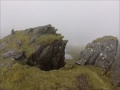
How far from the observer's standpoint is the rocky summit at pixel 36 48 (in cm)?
8362

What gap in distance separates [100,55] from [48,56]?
51.1ft

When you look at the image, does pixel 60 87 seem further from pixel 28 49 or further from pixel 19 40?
pixel 19 40

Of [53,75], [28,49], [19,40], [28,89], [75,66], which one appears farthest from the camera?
[19,40]

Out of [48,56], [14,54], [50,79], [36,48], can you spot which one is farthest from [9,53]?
[50,79]

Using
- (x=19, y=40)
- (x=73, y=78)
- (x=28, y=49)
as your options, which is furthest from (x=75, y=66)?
(x=19, y=40)

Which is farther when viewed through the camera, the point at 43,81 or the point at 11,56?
the point at 11,56

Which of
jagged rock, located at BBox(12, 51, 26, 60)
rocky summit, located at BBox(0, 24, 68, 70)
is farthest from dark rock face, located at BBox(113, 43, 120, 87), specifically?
jagged rock, located at BBox(12, 51, 26, 60)

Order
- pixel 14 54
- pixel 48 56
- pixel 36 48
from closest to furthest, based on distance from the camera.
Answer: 1. pixel 14 54
2. pixel 36 48
3. pixel 48 56

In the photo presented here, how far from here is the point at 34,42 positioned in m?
89.4

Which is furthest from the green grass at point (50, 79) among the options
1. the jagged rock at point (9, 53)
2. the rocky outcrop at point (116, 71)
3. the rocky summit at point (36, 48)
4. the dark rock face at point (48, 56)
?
the dark rock face at point (48, 56)

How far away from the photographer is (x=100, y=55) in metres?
82.6

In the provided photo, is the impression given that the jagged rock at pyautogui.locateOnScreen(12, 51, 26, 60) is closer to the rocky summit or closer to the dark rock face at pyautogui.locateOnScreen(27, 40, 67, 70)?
the rocky summit

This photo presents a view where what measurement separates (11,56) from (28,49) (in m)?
5.72

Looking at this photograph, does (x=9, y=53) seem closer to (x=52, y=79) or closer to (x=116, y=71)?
(x=52, y=79)
